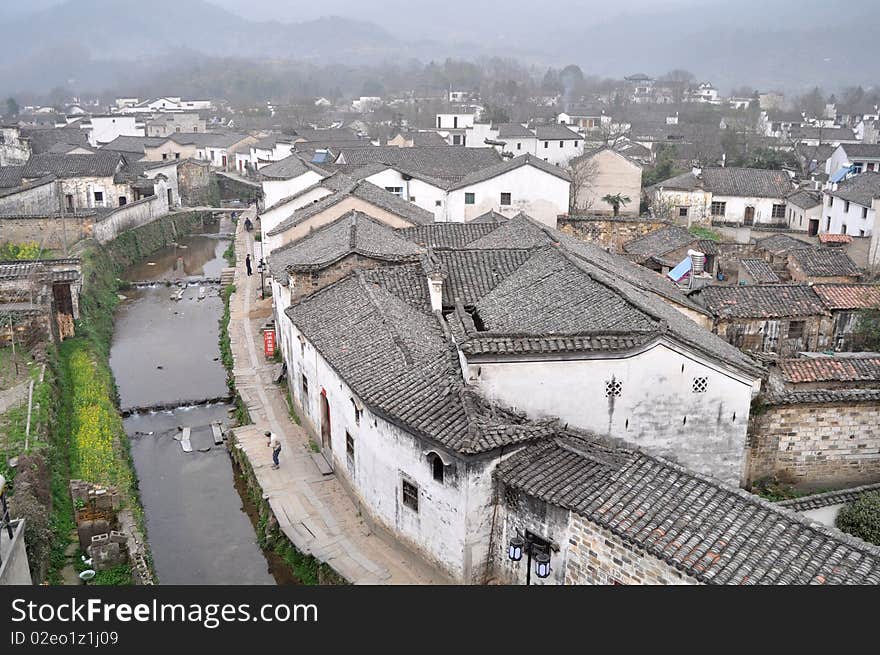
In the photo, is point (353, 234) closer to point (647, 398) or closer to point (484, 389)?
point (484, 389)

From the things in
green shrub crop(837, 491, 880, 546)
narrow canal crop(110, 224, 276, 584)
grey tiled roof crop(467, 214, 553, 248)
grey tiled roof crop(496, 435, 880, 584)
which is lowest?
narrow canal crop(110, 224, 276, 584)

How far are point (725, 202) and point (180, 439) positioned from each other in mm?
35606

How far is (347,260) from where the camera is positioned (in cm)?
2175

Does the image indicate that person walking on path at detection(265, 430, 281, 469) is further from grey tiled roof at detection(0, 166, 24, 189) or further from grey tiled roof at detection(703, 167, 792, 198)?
grey tiled roof at detection(0, 166, 24, 189)

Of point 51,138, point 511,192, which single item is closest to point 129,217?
point 511,192

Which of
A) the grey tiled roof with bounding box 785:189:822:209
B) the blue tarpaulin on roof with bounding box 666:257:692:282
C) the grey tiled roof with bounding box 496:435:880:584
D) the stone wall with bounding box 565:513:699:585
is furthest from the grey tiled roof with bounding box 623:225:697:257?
the stone wall with bounding box 565:513:699:585

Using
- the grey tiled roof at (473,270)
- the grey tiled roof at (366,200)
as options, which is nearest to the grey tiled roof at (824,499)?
the grey tiled roof at (473,270)

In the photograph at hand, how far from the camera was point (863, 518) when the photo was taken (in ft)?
46.2

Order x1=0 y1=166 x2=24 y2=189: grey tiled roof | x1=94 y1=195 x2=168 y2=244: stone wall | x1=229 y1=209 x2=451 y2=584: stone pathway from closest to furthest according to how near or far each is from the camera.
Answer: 1. x1=229 y1=209 x2=451 y2=584: stone pathway
2. x1=94 y1=195 x2=168 y2=244: stone wall
3. x1=0 y1=166 x2=24 y2=189: grey tiled roof

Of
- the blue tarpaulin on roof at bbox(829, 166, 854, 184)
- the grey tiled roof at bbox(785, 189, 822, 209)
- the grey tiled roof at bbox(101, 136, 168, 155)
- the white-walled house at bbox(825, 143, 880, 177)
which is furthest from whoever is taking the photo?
the grey tiled roof at bbox(101, 136, 168, 155)

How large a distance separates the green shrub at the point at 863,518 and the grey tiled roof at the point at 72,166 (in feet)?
162

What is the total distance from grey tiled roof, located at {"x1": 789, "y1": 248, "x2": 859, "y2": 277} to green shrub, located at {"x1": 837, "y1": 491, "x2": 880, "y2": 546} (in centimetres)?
1544

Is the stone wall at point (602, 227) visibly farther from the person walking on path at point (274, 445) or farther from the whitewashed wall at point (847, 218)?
the person walking on path at point (274, 445)

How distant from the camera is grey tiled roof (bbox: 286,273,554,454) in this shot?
42.3 ft
